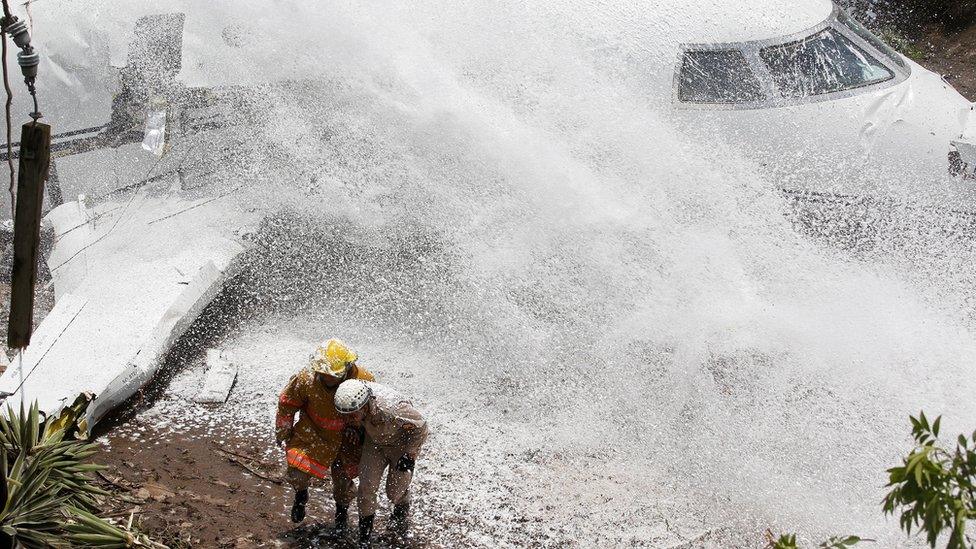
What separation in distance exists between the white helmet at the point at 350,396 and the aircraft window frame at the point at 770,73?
394 cm

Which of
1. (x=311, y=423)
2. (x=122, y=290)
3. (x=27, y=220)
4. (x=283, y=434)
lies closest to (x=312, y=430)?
(x=311, y=423)

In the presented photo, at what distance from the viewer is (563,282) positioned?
6090mm

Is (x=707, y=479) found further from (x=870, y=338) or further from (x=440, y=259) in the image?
(x=440, y=259)

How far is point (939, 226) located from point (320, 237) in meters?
4.86

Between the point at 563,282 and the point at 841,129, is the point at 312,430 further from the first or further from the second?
the point at 841,129

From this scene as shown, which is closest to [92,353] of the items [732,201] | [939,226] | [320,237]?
[320,237]

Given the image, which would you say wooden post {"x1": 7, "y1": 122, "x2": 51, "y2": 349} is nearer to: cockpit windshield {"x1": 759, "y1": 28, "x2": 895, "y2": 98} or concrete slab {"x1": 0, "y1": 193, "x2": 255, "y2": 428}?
concrete slab {"x1": 0, "y1": 193, "x2": 255, "y2": 428}

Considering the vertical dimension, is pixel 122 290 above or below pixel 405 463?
below

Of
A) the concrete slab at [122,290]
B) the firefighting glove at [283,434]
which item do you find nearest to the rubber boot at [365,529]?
the firefighting glove at [283,434]

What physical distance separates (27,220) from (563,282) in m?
3.70

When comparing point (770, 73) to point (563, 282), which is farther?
point (770, 73)

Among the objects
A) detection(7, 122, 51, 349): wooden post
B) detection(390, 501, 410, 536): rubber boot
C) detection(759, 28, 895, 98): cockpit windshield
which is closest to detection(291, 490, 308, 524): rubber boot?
detection(390, 501, 410, 536): rubber boot

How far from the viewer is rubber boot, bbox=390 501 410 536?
14.1 feet

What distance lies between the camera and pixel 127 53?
22.5ft
